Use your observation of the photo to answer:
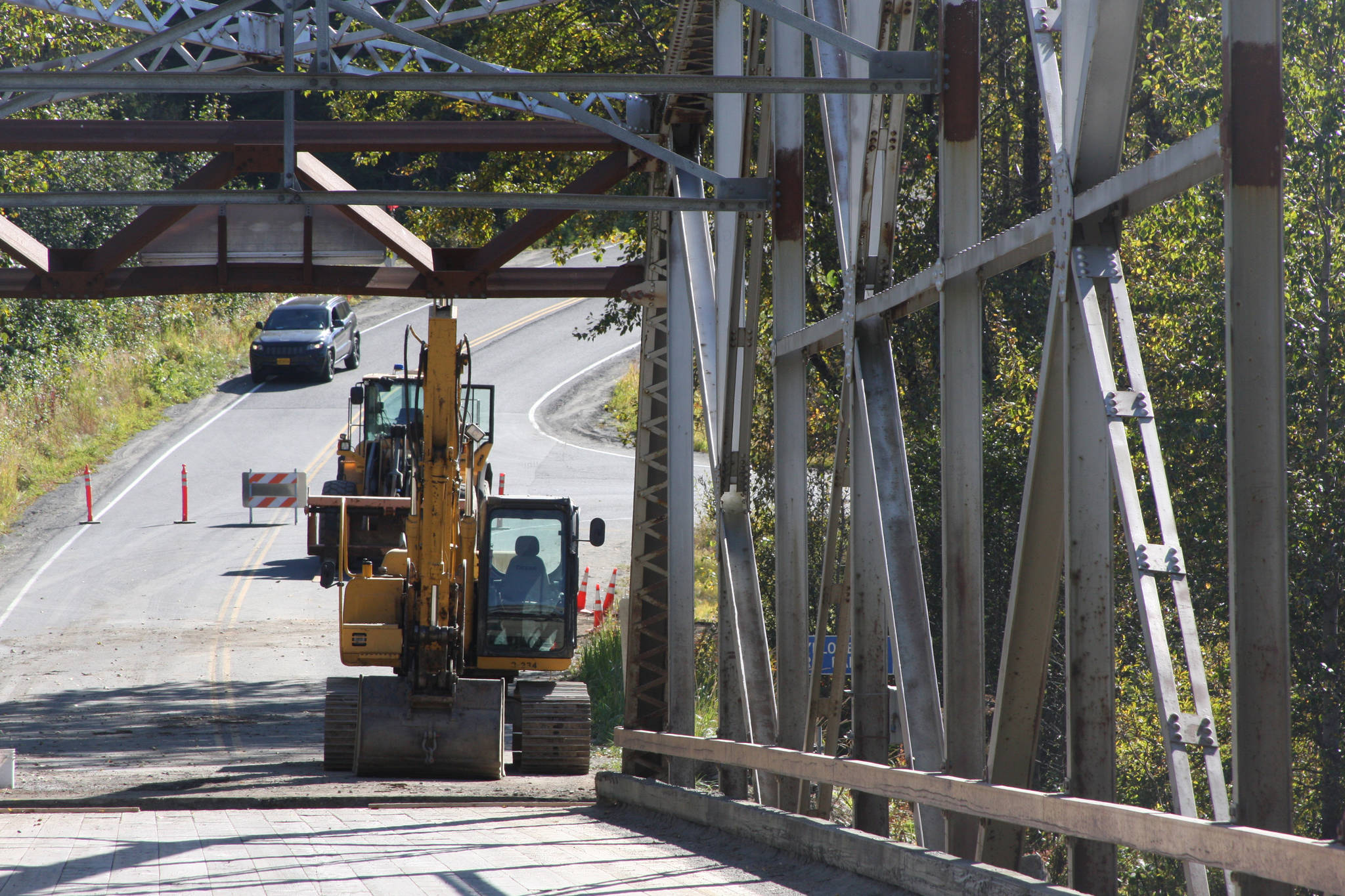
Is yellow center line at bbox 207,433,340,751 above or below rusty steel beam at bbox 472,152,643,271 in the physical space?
below

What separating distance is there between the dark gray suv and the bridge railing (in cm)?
3595

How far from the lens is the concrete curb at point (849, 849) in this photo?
16.7 feet

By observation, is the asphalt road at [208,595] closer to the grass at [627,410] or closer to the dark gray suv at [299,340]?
the grass at [627,410]

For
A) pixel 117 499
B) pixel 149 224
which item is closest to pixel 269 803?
pixel 149 224

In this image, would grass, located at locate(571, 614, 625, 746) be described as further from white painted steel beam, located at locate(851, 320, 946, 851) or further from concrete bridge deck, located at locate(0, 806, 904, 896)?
white painted steel beam, located at locate(851, 320, 946, 851)

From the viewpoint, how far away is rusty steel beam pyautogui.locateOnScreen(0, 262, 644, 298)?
12758mm

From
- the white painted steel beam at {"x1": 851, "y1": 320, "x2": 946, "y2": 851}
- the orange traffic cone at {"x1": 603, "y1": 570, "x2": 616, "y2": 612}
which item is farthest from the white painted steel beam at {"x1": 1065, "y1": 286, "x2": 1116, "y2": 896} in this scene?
the orange traffic cone at {"x1": 603, "y1": 570, "x2": 616, "y2": 612}

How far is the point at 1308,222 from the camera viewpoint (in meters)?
16.2

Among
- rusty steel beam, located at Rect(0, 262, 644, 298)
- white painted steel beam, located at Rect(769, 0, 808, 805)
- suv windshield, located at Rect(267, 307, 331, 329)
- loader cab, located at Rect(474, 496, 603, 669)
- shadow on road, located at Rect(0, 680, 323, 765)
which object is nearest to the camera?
white painted steel beam, located at Rect(769, 0, 808, 805)

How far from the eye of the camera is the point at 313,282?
13.2 m

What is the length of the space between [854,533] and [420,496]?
22.9 feet

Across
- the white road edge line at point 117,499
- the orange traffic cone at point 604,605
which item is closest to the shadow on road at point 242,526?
the white road edge line at point 117,499

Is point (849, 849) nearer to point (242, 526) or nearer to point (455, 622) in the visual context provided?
point (455, 622)

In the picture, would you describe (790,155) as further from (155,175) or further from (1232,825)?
(155,175)
